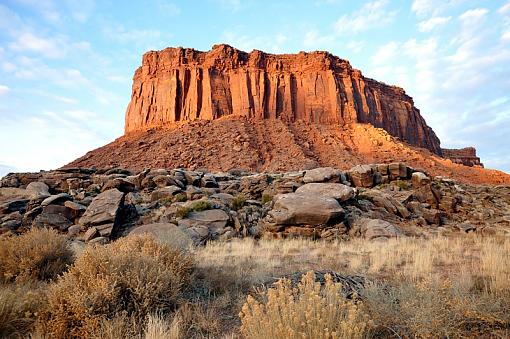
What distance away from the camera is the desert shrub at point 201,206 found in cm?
1481

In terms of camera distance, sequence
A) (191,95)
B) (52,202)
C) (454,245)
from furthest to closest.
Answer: (191,95)
(52,202)
(454,245)

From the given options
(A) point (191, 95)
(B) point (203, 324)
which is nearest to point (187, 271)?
(B) point (203, 324)

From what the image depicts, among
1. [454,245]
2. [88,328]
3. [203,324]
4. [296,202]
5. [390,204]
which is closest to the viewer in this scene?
[88,328]

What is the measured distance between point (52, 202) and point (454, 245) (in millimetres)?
15985

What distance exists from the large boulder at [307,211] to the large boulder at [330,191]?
4.93 ft

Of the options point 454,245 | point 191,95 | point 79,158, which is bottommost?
point 454,245

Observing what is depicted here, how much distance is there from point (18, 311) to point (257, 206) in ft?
42.0

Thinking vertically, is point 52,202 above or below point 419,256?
above

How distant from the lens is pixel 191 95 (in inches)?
2453

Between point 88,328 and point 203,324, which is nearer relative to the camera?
point 88,328

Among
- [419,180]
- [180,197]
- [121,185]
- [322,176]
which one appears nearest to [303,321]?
[180,197]

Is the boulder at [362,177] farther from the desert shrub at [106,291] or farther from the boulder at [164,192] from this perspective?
the desert shrub at [106,291]

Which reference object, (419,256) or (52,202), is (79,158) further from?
(419,256)

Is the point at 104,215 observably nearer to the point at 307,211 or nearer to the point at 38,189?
the point at 307,211
